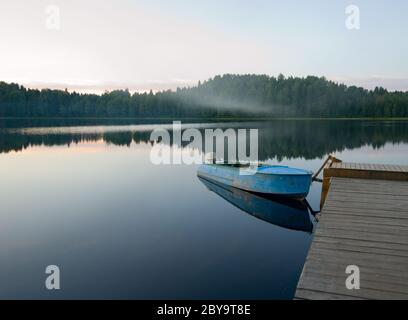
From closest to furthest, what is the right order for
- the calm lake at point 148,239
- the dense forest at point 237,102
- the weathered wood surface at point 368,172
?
the calm lake at point 148,239, the weathered wood surface at point 368,172, the dense forest at point 237,102

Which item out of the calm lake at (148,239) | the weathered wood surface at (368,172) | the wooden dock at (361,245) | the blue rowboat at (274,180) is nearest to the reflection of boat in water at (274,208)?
the calm lake at (148,239)

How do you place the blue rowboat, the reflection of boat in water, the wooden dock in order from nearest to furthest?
1. the wooden dock
2. the reflection of boat in water
3. the blue rowboat

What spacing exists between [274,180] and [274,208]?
145 cm

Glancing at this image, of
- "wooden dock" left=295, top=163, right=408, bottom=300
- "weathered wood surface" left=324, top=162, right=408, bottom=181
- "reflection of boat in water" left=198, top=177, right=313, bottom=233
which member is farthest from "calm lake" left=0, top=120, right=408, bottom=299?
"weathered wood surface" left=324, top=162, right=408, bottom=181

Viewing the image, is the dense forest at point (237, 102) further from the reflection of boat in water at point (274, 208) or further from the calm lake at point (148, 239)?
the reflection of boat in water at point (274, 208)

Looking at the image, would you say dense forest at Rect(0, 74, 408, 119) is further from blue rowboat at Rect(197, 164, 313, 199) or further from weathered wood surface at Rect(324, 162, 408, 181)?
weathered wood surface at Rect(324, 162, 408, 181)

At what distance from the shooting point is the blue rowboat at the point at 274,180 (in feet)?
54.3

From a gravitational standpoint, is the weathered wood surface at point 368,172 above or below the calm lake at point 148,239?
Result: above

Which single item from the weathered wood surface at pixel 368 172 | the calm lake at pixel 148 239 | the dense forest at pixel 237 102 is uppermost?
the dense forest at pixel 237 102

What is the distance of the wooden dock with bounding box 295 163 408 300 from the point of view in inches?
193

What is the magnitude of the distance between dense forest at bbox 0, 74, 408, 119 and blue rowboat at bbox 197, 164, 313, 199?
15851 cm

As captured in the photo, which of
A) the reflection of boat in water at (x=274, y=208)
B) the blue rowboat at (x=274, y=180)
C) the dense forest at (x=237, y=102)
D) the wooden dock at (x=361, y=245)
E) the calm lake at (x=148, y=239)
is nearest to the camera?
the wooden dock at (x=361, y=245)

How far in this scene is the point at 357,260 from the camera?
227 inches

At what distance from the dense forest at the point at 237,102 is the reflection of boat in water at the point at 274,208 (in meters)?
159
